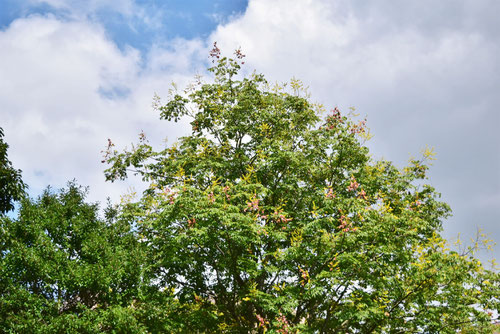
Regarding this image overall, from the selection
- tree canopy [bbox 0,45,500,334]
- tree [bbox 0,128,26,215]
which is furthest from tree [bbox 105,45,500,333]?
tree [bbox 0,128,26,215]

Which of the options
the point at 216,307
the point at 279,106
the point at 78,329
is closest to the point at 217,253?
the point at 216,307

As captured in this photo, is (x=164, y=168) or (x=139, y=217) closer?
(x=139, y=217)

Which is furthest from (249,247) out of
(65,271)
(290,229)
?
(65,271)

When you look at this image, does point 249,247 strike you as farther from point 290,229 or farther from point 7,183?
point 7,183

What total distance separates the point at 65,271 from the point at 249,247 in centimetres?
690

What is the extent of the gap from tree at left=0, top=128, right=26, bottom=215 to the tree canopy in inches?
183

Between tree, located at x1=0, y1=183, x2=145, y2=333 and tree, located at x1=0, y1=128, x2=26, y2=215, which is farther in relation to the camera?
tree, located at x1=0, y1=128, x2=26, y2=215

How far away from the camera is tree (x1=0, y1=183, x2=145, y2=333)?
46.1 ft

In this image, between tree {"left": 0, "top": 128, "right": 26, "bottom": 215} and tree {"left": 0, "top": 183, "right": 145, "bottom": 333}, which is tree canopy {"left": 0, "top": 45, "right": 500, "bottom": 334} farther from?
tree {"left": 0, "top": 128, "right": 26, "bottom": 215}

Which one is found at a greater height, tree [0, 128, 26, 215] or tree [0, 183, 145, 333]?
tree [0, 128, 26, 215]

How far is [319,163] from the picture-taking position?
61.5 ft

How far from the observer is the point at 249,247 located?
16.5 metres

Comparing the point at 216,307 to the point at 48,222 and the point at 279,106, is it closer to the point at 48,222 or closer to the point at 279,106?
the point at 48,222

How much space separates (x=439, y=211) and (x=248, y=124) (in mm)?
10005
